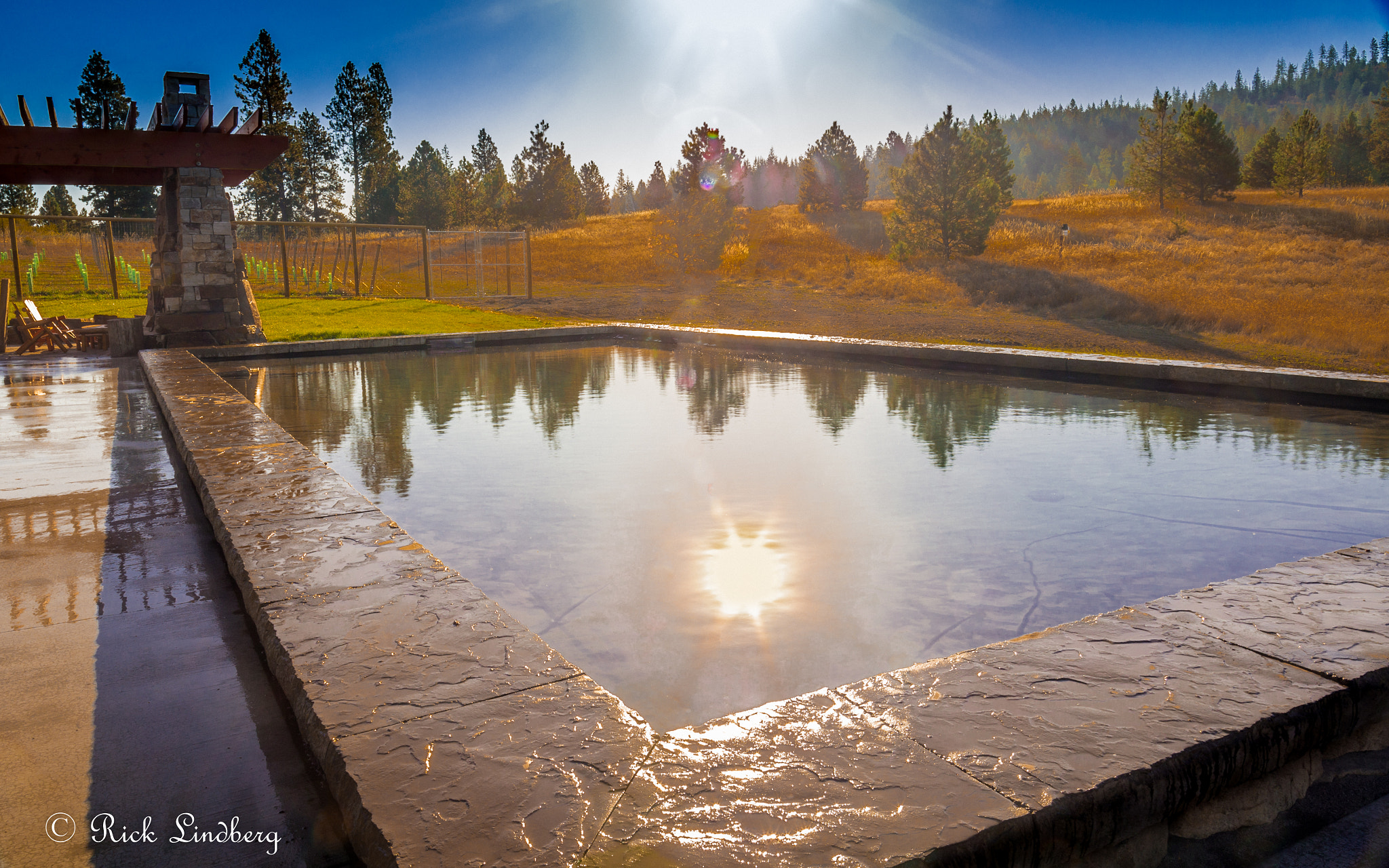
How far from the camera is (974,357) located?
33.3ft

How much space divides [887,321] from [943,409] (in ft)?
40.3

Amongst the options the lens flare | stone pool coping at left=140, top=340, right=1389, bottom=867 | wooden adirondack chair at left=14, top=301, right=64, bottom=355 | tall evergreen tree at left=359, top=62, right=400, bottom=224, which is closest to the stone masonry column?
wooden adirondack chair at left=14, top=301, right=64, bottom=355

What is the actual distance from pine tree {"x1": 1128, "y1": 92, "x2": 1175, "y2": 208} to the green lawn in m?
41.3

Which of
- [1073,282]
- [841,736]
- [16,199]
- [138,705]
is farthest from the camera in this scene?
[16,199]

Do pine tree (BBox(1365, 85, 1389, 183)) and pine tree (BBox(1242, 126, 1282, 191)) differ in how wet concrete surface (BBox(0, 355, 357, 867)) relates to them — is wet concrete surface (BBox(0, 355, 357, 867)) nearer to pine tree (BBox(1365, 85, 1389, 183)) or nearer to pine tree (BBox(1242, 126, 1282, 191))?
pine tree (BBox(1242, 126, 1282, 191))

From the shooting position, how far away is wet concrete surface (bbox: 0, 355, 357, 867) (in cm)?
174

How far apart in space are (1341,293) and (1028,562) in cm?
2627

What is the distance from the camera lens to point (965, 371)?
10133mm

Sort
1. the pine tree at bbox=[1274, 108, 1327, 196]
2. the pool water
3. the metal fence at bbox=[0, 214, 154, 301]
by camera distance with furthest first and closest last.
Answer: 1. the pine tree at bbox=[1274, 108, 1327, 196]
2. the metal fence at bbox=[0, 214, 154, 301]
3. the pool water

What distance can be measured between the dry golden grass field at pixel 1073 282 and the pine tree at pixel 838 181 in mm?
4674

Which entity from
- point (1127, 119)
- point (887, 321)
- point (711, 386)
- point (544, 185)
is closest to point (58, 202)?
point (544, 185)

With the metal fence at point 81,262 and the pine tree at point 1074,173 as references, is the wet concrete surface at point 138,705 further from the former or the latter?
the pine tree at point 1074,173

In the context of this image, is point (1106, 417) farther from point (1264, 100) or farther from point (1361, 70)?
point (1264, 100)

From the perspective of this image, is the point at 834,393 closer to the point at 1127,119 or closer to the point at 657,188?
the point at 657,188
